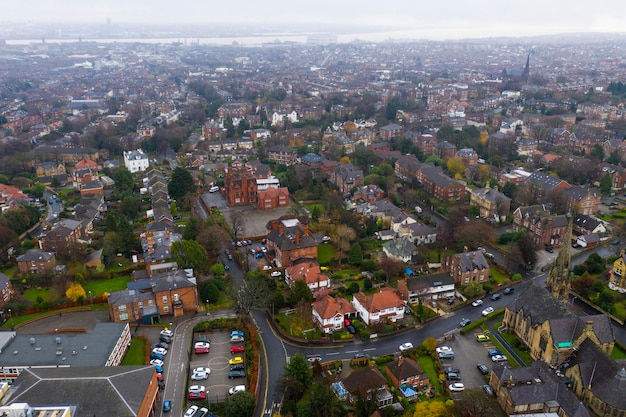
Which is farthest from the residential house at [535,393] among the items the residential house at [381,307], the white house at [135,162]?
the white house at [135,162]

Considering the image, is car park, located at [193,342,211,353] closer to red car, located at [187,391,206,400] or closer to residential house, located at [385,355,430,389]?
red car, located at [187,391,206,400]

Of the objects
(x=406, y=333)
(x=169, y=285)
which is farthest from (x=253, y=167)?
(x=406, y=333)

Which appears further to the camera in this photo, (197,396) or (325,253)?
(325,253)

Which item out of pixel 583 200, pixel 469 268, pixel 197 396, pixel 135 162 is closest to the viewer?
pixel 197 396

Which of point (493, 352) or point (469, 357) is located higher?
point (493, 352)

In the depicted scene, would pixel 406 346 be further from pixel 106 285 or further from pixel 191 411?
pixel 106 285

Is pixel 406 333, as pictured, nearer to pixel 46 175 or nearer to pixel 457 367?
pixel 457 367

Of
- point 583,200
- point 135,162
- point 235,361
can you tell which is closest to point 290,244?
point 235,361

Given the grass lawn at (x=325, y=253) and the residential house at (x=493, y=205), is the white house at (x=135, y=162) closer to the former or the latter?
the grass lawn at (x=325, y=253)

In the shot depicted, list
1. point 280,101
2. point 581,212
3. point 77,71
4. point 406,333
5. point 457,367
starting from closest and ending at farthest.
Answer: point 457,367
point 406,333
point 581,212
point 280,101
point 77,71
